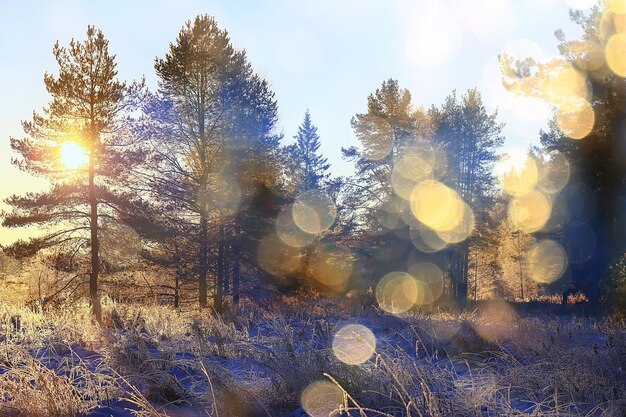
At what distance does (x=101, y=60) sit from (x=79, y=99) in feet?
4.63

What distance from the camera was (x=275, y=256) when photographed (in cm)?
1900

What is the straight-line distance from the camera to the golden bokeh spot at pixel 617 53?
16.7 meters

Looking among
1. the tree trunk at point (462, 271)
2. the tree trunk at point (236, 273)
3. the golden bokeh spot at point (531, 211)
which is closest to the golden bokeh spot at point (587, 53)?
the golden bokeh spot at point (531, 211)

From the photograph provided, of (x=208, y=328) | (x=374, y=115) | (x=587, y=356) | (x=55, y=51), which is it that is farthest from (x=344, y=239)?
(x=587, y=356)

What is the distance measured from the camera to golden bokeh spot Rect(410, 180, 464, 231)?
81.1 feet

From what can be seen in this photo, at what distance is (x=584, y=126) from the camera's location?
59.1 ft

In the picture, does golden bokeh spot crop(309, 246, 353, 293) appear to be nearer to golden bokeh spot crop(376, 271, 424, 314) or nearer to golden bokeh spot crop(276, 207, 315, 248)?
golden bokeh spot crop(376, 271, 424, 314)

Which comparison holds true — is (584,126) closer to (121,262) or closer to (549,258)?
(549,258)

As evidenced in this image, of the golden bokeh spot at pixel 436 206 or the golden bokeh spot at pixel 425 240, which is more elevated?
the golden bokeh spot at pixel 436 206

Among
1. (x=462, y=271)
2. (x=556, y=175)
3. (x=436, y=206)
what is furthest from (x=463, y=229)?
(x=556, y=175)

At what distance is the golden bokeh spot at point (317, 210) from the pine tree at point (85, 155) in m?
8.16

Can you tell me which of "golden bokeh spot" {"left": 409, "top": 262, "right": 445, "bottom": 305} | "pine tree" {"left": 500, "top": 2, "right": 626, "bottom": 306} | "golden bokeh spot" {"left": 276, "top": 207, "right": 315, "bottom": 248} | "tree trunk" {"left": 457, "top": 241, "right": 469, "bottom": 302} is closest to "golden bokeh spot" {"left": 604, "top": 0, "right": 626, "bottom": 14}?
"pine tree" {"left": 500, "top": 2, "right": 626, "bottom": 306}

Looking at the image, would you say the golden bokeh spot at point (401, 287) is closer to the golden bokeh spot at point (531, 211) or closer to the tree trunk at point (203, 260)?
the golden bokeh spot at point (531, 211)

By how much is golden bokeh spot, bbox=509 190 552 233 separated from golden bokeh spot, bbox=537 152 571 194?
0.63 meters
